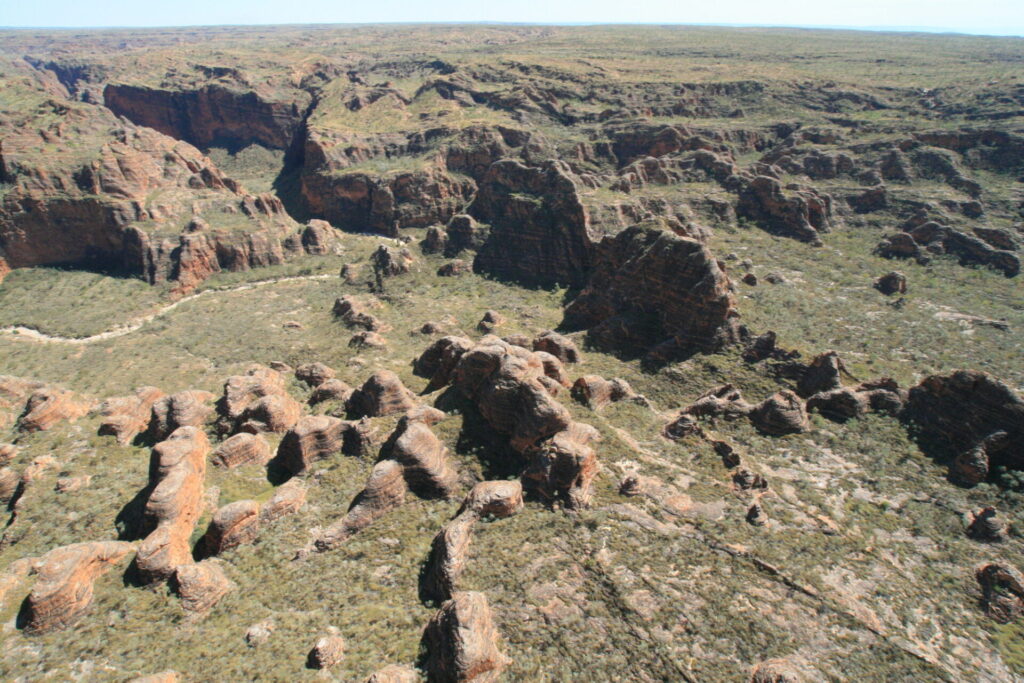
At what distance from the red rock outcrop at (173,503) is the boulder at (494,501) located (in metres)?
11.4

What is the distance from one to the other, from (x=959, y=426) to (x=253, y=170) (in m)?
130

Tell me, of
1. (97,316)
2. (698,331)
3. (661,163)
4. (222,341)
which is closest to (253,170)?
(97,316)

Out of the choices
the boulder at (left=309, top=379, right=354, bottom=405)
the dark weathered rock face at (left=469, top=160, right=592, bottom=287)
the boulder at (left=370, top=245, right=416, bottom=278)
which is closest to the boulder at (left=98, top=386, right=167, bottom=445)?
the boulder at (left=309, top=379, right=354, bottom=405)

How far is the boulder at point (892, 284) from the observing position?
4938 centimetres

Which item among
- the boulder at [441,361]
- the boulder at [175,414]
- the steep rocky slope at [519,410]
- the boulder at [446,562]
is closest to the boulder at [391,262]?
the steep rocky slope at [519,410]

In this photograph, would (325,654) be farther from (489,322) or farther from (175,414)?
(489,322)

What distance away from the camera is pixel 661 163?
7619cm

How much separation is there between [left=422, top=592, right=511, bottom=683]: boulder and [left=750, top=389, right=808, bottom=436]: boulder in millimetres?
20482

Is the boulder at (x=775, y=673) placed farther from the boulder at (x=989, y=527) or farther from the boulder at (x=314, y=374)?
the boulder at (x=314, y=374)

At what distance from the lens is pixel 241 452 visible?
1069 inches

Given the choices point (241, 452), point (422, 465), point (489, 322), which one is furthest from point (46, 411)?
point (489, 322)

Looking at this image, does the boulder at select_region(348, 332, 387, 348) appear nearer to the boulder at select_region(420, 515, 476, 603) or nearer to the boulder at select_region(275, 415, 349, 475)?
the boulder at select_region(275, 415, 349, 475)

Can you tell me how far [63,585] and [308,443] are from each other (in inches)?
409

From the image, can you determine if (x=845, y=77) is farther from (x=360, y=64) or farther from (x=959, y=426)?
(x=360, y=64)
